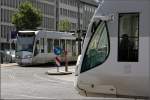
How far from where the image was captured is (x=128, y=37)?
1384 cm

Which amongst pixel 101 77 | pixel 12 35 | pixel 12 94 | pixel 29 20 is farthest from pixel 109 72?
pixel 29 20

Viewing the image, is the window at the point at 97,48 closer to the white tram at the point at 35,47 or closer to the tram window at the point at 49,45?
the white tram at the point at 35,47

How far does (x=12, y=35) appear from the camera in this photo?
56000 mm

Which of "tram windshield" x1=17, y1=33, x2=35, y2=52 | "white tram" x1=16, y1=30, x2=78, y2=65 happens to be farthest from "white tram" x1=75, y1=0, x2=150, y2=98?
"tram windshield" x1=17, y1=33, x2=35, y2=52

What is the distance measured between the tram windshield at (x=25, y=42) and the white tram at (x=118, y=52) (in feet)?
99.2

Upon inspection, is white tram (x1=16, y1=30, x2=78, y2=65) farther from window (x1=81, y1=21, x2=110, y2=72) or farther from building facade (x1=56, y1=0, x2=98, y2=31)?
building facade (x1=56, y1=0, x2=98, y2=31)

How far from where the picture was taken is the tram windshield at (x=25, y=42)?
44469mm

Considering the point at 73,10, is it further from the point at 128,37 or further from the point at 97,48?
the point at 128,37

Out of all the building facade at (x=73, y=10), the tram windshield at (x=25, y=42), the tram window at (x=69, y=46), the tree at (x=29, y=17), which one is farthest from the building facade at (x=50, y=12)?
the tram windshield at (x=25, y=42)

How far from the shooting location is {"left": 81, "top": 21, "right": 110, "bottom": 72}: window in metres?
14.1

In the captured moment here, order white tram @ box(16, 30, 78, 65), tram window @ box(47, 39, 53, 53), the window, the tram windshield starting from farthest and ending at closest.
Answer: tram window @ box(47, 39, 53, 53)
the tram windshield
white tram @ box(16, 30, 78, 65)
the window

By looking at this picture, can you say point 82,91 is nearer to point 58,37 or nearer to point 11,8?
point 58,37

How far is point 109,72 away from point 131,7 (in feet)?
6.09

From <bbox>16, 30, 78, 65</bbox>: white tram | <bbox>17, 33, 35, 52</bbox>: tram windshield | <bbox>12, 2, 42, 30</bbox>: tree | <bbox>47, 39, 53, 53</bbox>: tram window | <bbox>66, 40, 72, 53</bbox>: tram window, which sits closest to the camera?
<bbox>16, 30, 78, 65</bbox>: white tram
